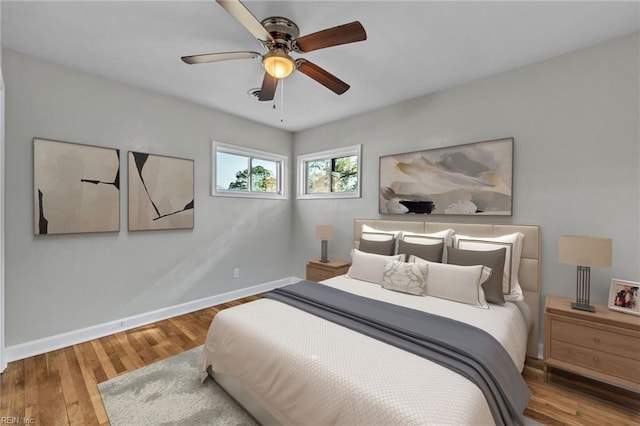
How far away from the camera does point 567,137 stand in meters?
2.39

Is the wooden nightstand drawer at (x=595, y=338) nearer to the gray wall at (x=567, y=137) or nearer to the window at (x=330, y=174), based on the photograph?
the gray wall at (x=567, y=137)

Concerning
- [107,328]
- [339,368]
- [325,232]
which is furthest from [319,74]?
[107,328]

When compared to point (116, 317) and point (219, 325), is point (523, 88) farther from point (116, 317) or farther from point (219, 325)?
point (116, 317)

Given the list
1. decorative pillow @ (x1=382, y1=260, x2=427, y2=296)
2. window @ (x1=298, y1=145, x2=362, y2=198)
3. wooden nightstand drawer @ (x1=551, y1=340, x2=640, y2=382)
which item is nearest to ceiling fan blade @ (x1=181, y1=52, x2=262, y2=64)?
decorative pillow @ (x1=382, y1=260, x2=427, y2=296)

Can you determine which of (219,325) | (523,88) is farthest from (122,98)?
(523,88)

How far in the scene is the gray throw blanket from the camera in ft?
4.45

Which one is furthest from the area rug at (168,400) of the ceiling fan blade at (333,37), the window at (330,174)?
the window at (330,174)

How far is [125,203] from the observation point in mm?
3004

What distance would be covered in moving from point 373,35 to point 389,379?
7.63ft

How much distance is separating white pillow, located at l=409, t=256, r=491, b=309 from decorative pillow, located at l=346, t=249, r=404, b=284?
0.49 metres

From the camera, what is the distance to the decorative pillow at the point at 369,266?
111 inches

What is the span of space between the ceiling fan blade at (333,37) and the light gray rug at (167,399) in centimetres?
248

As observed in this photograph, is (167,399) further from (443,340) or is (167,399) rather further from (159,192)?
(159,192)

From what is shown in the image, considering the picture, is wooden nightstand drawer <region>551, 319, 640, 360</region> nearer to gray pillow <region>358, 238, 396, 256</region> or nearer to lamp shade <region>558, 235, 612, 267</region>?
lamp shade <region>558, 235, 612, 267</region>
